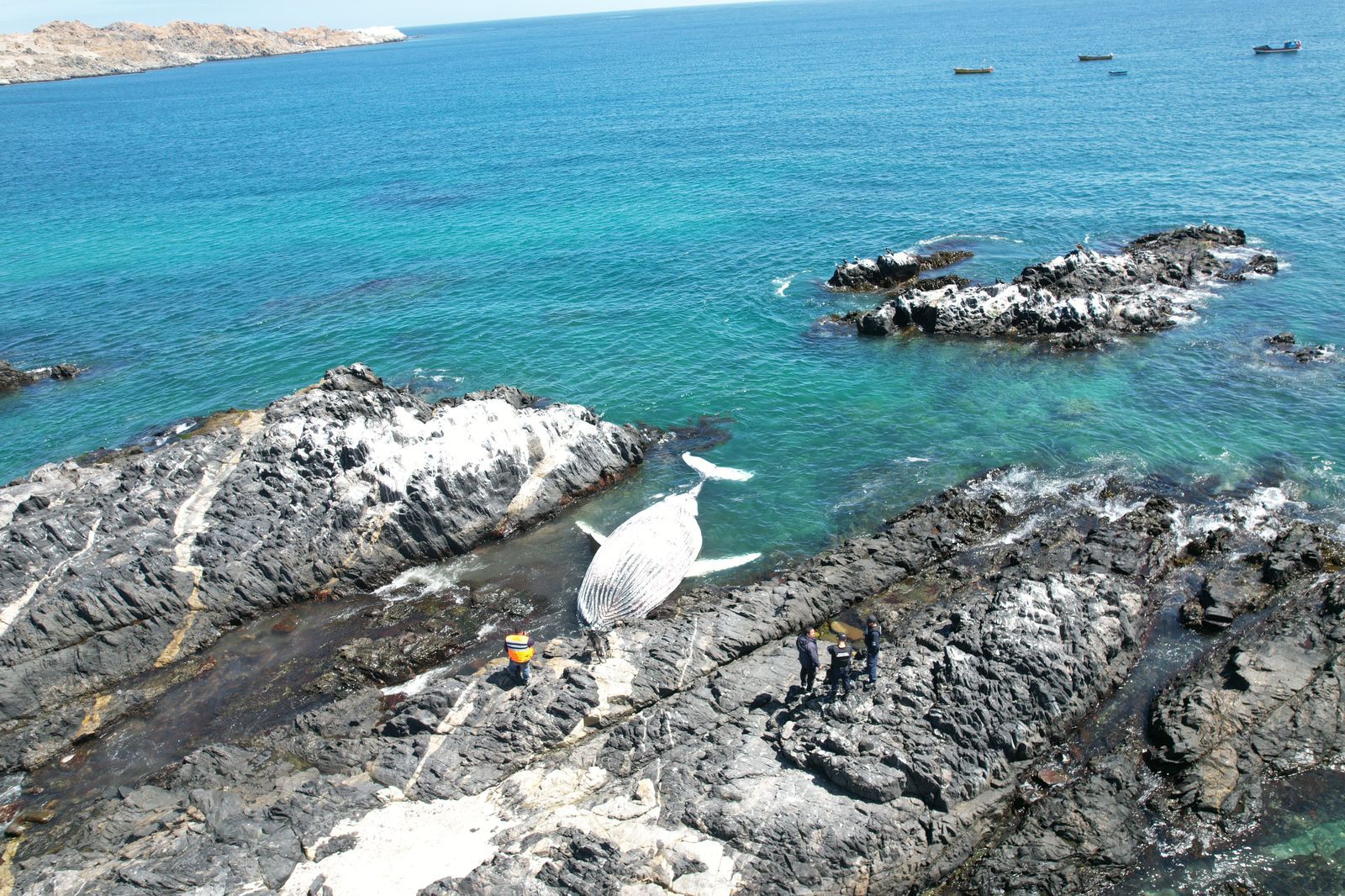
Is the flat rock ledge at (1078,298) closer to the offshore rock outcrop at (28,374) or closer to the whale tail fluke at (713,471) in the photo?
the whale tail fluke at (713,471)

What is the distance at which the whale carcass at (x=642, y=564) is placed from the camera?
96.9ft

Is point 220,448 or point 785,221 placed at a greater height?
point 785,221

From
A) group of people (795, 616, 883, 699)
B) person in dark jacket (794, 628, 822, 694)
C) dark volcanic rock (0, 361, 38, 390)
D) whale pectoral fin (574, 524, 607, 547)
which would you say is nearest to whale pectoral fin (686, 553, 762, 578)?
whale pectoral fin (574, 524, 607, 547)

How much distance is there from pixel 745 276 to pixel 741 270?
4.65 feet

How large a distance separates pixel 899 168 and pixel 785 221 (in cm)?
2285

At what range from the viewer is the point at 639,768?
22.0m

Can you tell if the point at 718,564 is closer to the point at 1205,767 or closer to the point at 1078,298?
the point at 1205,767

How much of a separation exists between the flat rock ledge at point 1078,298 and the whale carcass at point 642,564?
83.8 ft

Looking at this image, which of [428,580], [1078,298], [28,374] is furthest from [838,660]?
[28,374]

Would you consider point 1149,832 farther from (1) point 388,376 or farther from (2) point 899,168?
(2) point 899,168

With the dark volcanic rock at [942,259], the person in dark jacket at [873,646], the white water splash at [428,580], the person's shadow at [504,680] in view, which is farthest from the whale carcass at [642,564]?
the dark volcanic rock at [942,259]

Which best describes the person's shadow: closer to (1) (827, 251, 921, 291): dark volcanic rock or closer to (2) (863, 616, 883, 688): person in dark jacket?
(2) (863, 616, 883, 688): person in dark jacket

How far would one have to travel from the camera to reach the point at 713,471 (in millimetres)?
39344

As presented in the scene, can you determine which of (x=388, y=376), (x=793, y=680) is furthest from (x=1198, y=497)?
(x=388, y=376)
